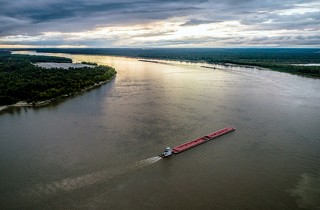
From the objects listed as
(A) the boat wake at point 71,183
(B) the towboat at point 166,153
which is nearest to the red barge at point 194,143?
(B) the towboat at point 166,153

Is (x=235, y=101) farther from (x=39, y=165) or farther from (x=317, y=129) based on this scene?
(x=39, y=165)

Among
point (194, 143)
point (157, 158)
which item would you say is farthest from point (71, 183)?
point (194, 143)

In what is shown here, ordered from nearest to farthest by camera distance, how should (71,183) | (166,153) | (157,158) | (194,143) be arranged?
(71,183), (157,158), (166,153), (194,143)

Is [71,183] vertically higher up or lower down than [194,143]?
lower down

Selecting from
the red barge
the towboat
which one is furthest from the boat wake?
the red barge

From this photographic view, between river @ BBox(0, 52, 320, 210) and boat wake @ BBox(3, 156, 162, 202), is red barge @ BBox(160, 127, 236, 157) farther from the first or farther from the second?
boat wake @ BBox(3, 156, 162, 202)

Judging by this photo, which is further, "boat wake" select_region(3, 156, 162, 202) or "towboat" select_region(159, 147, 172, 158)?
"towboat" select_region(159, 147, 172, 158)

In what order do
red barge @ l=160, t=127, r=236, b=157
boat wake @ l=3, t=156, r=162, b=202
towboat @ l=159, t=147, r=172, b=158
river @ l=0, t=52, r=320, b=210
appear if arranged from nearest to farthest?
river @ l=0, t=52, r=320, b=210
boat wake @ l=3, t=156, r=162, b=202
towboat @ l=159, t=147, r=172, b=158
red barge @ l=160, t=127, r=236, b=157

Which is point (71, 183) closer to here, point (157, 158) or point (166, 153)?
point (157, 158)
